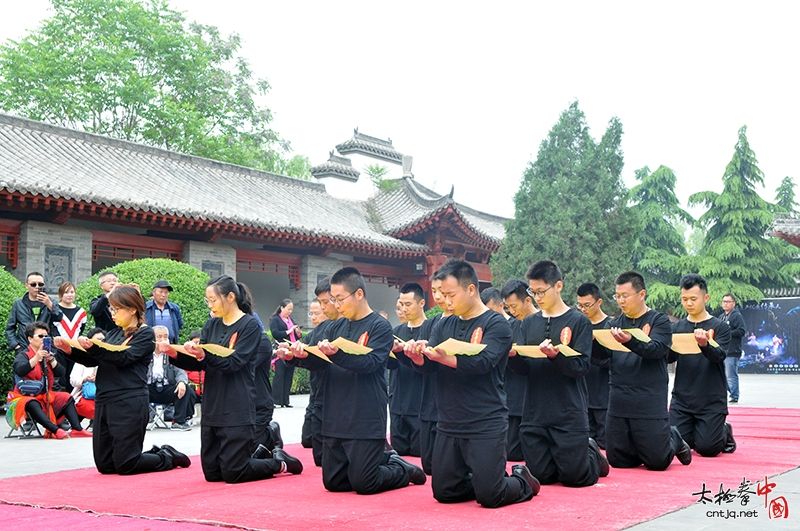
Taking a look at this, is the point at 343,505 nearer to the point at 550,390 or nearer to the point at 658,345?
the point at 550,390

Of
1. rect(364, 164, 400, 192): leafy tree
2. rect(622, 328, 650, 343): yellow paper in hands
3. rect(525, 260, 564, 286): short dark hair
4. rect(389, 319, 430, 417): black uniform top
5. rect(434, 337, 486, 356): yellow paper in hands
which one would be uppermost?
rect(364, 164, 400, 192): leafy tree

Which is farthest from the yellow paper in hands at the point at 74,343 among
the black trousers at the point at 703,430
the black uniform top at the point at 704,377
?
the black trousers at the point at 703,430

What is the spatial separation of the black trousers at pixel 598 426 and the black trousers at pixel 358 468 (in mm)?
2597

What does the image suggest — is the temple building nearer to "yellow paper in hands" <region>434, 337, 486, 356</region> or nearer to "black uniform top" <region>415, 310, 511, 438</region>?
"black uniform top" <region>415, 310, 511, 438</region>

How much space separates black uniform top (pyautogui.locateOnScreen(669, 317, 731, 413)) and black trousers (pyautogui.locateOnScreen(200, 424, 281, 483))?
12.4 feet

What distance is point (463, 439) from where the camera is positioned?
5547mm

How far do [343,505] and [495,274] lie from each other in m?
17.3

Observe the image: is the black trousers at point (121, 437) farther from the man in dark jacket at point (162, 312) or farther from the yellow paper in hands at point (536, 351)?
the man in dark jacket at point (162, 312)

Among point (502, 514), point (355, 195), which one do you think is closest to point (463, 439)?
point (502, 514)

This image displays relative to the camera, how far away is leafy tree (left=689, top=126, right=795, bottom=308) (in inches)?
1014

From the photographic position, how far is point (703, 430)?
796cm

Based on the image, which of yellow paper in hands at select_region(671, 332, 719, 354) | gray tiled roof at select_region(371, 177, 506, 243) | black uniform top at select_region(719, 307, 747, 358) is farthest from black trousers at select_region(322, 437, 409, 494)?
gray tiled roof at select_region(371, 177, 506, 243)

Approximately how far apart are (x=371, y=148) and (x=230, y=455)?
2192cm

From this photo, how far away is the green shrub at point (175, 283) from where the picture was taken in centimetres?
1318
